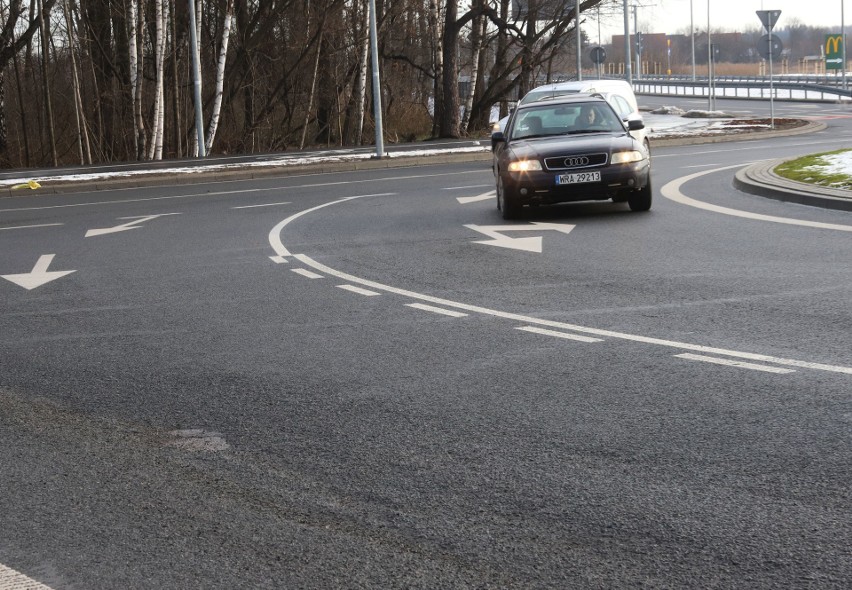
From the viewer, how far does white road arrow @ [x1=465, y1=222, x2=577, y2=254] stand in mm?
12703

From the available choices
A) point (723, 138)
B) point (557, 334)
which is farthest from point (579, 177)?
point (723, 138)

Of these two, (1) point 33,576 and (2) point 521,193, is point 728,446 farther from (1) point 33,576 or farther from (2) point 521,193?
(2) point 521,193

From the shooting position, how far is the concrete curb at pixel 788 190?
567 inches

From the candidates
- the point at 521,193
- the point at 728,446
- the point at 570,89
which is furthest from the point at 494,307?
the point at 570,89

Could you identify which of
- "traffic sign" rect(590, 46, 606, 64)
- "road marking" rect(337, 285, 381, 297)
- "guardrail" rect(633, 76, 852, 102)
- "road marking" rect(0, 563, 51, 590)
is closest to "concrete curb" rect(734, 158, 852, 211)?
"road marking" rect(337, 285, 381, 297)

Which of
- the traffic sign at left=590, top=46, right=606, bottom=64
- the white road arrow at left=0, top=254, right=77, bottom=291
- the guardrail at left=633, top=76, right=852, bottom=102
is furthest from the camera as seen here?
the guardrail at left=633, top=76, right=852, bottom=102

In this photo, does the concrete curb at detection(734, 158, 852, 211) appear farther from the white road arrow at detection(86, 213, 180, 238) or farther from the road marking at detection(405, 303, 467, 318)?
the white road arrow at detection(86, 213, 180, 238)

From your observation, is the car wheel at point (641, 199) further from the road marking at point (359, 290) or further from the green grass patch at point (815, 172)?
the road marking at point (359, 290)

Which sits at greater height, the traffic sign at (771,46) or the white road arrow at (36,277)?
the traffic sign at (771,46)

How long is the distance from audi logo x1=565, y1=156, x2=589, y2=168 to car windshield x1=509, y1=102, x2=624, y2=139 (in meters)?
1.25

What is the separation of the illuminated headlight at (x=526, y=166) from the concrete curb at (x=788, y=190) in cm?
348

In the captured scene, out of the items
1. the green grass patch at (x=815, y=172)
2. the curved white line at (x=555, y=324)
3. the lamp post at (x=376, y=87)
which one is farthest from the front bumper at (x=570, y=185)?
the lamp post at (x=376, y=87)

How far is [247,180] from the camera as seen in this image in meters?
26.7

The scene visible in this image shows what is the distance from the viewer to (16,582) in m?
3.91
